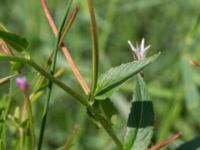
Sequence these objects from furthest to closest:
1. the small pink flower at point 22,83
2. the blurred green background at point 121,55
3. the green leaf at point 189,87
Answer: the blurred green background at point 121,55, the green leaf at point 189,87, the small pink flower at point 22,83

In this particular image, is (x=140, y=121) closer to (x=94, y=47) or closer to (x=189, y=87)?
(x=94, y=47)

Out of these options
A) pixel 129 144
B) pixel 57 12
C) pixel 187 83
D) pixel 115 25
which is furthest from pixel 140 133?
pixel 115 25

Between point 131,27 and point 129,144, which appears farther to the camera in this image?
point 131,27

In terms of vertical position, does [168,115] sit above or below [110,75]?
below

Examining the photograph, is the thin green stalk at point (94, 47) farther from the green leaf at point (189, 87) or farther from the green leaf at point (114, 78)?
the green leaf at point (189, 87)

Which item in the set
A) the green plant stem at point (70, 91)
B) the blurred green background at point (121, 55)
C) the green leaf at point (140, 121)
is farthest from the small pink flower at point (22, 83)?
the blurred green background at point (121, 55)

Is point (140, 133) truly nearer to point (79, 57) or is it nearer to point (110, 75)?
point (110, 75)

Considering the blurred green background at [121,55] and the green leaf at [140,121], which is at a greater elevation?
the green leaf at [140,121]
